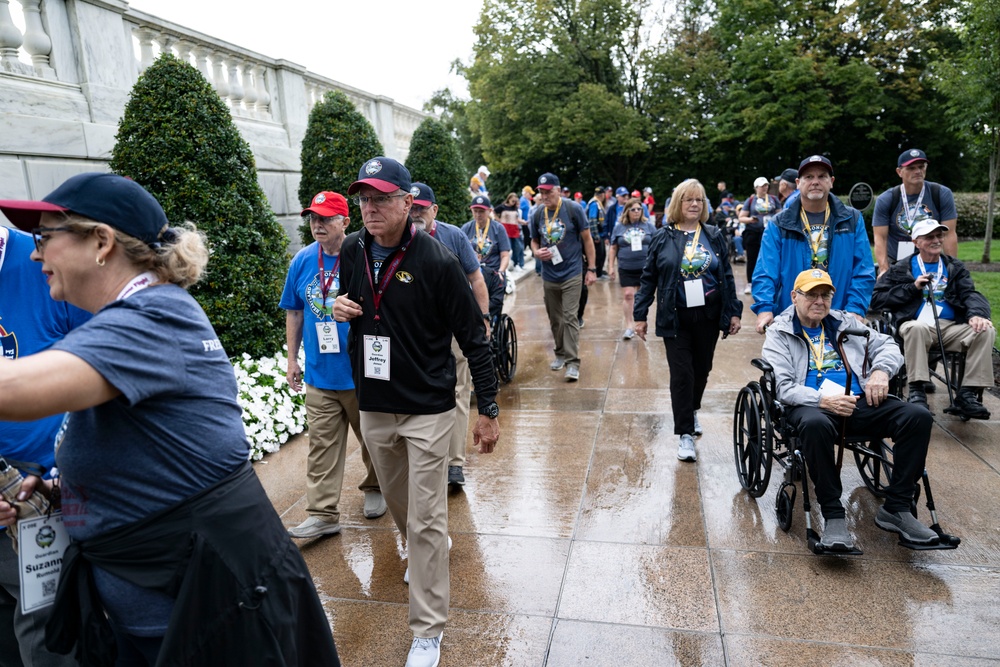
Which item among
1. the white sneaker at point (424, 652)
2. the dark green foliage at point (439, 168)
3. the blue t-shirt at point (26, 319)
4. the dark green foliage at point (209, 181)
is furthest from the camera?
the dark green foliage at point (439, 168)

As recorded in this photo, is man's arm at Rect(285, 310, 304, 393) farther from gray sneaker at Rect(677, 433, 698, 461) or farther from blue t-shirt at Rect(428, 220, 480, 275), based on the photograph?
gray sneaker at Rect(677, 433, 698, 461)

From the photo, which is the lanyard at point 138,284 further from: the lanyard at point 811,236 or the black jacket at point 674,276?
the lanyard at point 811,236

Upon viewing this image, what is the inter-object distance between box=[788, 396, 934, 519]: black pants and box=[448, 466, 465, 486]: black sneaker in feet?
7.37

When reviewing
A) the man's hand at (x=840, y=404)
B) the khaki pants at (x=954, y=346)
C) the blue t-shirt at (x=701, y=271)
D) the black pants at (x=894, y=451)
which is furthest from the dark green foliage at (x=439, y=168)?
the black pants at (x=894, y=451)

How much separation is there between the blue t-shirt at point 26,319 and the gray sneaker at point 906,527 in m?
4.00

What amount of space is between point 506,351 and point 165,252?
600 centimetres

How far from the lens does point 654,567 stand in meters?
3.95

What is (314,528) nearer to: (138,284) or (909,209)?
(138,284)

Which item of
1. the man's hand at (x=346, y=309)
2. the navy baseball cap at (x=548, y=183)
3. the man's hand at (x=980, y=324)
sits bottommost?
the man's hand at (x=980, y=324)

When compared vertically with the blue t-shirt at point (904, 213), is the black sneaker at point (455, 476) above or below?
below

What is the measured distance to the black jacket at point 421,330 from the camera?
3209 mm

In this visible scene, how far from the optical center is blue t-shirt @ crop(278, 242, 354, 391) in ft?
14.2

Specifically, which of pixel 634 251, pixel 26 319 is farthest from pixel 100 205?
pixel 634 251

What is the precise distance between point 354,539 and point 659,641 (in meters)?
1.97
